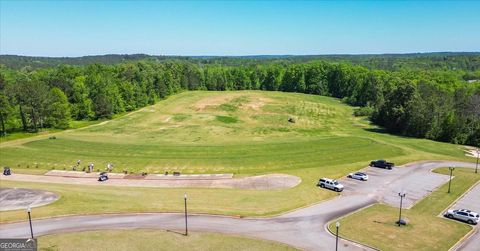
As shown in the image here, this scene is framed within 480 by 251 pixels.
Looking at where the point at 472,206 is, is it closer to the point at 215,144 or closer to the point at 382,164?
the point at 382,164

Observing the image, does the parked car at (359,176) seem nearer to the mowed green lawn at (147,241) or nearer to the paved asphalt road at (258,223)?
the paved asphalt road at (258,223)

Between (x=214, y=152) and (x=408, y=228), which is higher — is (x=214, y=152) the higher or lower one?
the higher one

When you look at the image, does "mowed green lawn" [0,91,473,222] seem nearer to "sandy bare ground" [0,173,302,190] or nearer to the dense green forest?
"sandy bare ground" [0,173,302,190]

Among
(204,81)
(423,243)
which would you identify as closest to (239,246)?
(423,243)

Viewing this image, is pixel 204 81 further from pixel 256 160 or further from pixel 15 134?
pixel 256 160

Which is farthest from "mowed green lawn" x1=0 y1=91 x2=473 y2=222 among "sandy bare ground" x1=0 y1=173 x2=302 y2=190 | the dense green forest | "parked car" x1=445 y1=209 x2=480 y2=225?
"parked car" x1=445 y1=209 x2=480 y2=225

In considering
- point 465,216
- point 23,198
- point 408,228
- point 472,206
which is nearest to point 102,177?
point 23,198
